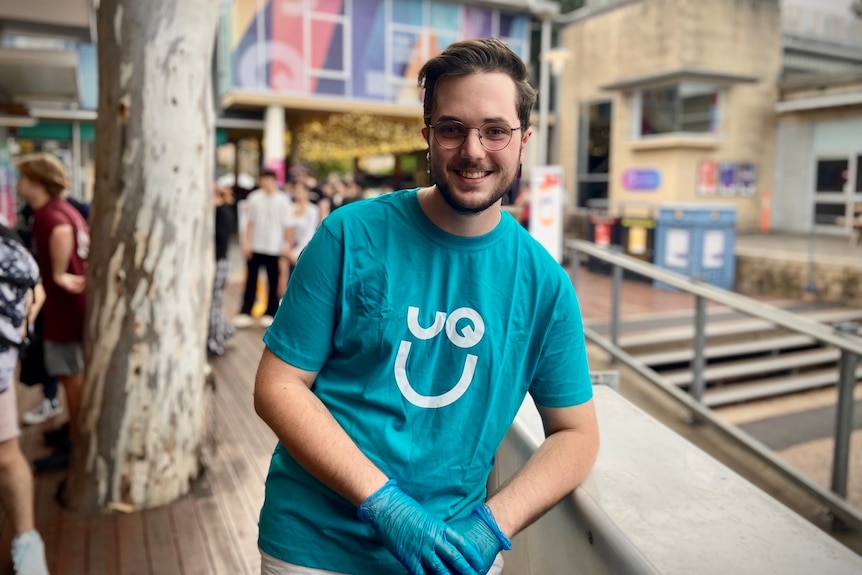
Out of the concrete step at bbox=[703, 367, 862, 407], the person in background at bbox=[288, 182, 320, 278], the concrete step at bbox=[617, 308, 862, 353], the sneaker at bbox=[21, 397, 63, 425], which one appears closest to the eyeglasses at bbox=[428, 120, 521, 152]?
the sneaker at bbox=[21, 397, 63, 425]

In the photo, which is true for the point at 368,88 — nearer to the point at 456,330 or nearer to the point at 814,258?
the point at 814,258

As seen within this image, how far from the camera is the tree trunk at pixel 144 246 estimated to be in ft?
10.7

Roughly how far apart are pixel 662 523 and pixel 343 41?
19.7 m

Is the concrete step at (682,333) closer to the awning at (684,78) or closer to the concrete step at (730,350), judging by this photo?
the concrete step at (730,350)

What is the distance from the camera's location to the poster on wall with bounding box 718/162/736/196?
18516 millimetres

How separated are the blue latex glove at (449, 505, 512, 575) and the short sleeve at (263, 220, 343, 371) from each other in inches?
15.9

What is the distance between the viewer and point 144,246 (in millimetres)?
3314

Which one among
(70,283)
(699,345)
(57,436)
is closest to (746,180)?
(699,345)

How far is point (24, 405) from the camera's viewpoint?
5.30 metres

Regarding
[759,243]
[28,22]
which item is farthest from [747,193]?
[28,22]

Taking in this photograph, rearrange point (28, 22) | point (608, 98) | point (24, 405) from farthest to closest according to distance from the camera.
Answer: point (608, 98), point (28, 22), point (24, 405)

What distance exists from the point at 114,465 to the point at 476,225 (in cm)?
273

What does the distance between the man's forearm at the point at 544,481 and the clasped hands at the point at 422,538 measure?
6cm

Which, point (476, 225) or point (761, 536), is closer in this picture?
point (761, 536)
